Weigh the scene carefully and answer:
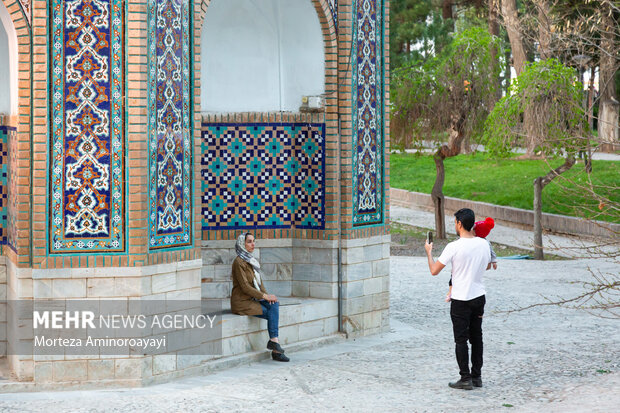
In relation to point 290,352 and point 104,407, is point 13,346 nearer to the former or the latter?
point 104,407

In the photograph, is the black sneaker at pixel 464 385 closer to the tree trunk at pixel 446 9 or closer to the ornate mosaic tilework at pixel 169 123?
the ornate mosaic tilework at pixel 169 123

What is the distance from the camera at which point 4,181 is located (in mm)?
9211

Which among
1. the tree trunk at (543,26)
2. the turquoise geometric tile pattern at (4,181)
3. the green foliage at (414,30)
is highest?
the green foliage at (414,30)

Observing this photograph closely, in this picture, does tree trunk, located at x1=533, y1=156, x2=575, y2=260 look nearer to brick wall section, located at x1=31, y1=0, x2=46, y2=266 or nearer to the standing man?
the standing man

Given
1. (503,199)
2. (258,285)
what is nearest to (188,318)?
(258,285)

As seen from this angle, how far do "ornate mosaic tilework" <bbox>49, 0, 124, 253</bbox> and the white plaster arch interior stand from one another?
485mm

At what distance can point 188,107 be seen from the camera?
9031mm

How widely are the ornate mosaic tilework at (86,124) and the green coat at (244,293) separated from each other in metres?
1.66

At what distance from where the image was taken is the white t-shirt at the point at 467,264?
8.17 metres

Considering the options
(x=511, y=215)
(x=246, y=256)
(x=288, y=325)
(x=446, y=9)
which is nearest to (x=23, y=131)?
(x=246, y=256)

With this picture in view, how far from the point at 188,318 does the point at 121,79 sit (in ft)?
7.46

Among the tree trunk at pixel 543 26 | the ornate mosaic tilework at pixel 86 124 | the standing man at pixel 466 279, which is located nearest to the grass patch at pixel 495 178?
the tree trunk at pixel 543 26

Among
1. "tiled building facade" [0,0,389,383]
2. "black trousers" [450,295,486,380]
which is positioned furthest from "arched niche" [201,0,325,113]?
"black trousers" [450,295,486,380]

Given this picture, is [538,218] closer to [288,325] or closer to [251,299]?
[288,325]
